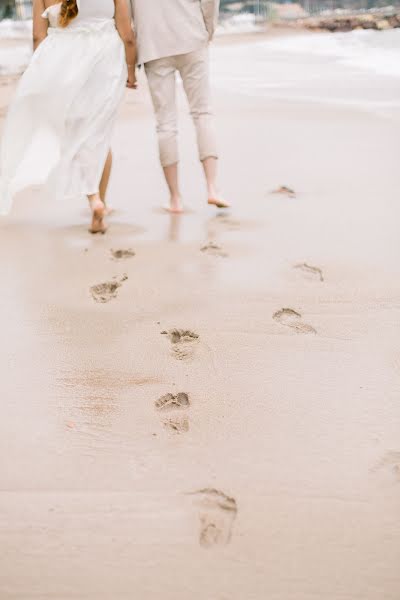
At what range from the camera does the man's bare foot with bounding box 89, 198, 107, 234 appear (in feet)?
9.52

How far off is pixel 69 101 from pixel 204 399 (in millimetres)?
1781

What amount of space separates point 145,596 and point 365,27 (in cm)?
2121

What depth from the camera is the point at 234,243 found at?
280 cm

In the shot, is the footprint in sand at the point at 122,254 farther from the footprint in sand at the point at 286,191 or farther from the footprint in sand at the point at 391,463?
the footprint in sand at the point at 391,463

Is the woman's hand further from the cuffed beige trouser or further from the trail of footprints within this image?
the trail of footprints

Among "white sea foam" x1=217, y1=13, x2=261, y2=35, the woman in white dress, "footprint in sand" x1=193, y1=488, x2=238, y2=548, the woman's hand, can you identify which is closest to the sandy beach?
"footprint in sand" x1=193, y1=488, x2=238, y2=548

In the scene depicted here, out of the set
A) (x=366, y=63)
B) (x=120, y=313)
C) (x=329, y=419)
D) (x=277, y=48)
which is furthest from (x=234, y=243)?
(x=277, y=48)

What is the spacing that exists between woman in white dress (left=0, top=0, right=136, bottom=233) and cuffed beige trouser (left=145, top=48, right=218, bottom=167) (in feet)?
0.53

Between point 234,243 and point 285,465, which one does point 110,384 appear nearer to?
point 285,465

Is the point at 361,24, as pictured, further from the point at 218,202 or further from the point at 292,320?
the point at 292,320

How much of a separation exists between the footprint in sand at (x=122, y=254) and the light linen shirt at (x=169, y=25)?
100cm

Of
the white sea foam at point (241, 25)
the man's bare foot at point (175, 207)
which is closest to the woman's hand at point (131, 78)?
the man's bare foot at point (175, 207)

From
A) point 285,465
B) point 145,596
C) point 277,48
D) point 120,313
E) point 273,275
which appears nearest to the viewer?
point 145,596

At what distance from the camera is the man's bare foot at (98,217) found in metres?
2.90
